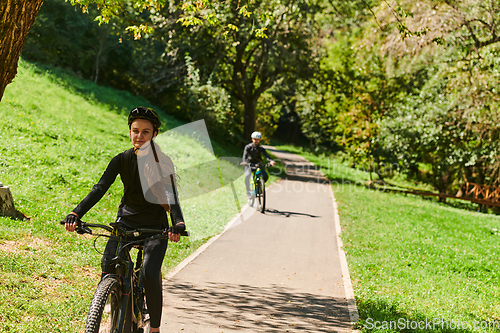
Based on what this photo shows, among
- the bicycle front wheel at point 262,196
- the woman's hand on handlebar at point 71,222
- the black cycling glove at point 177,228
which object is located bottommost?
the bicycle front wheel at point 262,196

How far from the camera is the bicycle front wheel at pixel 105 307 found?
2734 millimetres

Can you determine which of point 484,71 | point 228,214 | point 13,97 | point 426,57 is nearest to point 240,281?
point 228,214

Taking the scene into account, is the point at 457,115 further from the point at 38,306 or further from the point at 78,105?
the point at 38,306

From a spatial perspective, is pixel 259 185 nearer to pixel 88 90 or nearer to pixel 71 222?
pixel 71 222

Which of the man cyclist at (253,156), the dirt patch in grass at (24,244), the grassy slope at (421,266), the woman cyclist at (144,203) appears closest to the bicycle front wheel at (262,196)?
the man cyclist at (253,156)

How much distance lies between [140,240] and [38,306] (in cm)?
195

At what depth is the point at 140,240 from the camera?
3197mm

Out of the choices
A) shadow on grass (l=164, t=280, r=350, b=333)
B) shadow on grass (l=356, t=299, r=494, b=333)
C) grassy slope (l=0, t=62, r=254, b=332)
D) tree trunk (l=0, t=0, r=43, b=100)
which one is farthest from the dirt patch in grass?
shadow on grass (l=356, t=299, r=494, b=333)

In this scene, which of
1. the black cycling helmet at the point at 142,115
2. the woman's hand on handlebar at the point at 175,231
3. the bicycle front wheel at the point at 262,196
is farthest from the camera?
the bicycle front wheel at the point at 262,196

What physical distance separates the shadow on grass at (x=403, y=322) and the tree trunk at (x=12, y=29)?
463 cm

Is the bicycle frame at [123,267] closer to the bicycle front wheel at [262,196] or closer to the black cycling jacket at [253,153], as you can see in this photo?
the bicycle front wheel at [262,196]

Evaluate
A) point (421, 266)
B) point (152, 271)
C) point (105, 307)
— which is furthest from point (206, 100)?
point (105, 307)

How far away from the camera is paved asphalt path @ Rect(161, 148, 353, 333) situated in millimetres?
4824

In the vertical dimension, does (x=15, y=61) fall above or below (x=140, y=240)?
above
